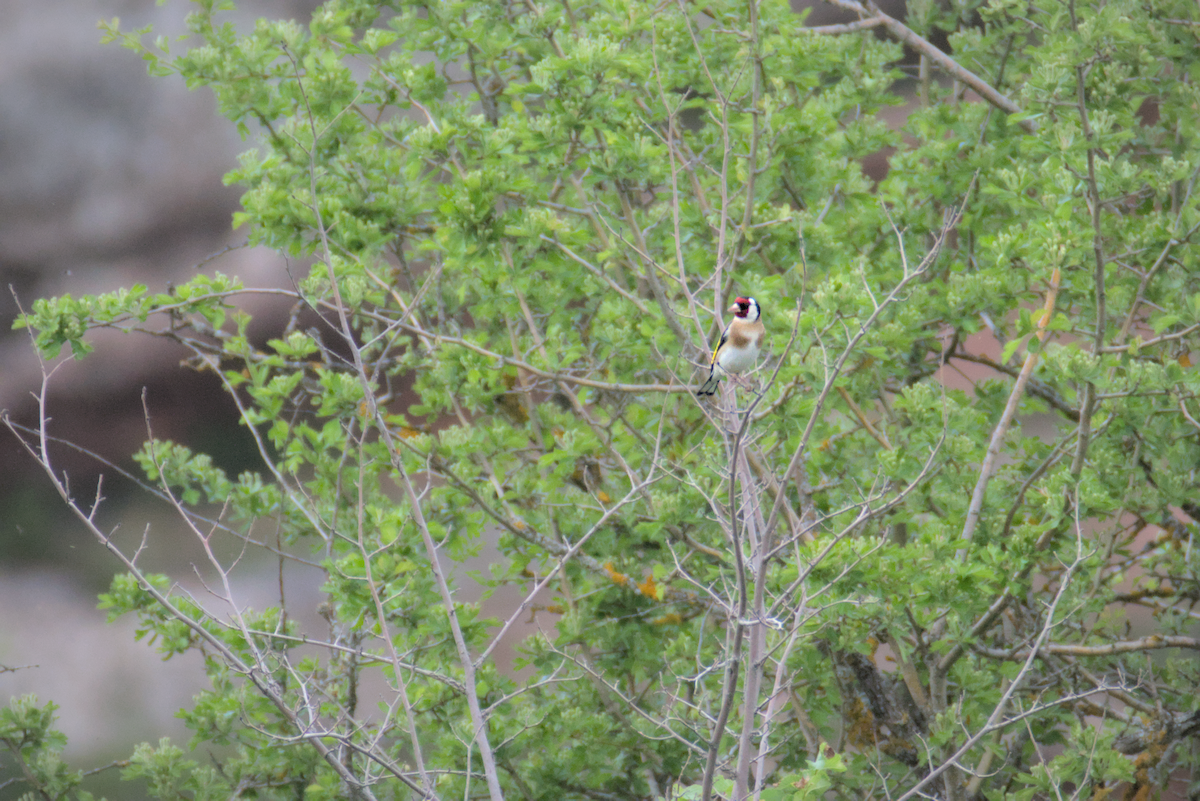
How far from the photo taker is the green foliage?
3.40 meters

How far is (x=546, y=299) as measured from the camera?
13.6 feet

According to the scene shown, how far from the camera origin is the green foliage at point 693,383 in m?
3.40

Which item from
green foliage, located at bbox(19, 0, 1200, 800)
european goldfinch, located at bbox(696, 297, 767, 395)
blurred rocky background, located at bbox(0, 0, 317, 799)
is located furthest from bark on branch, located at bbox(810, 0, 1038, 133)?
blurred rocky background, located at bbox(0, 0, 317, 799)

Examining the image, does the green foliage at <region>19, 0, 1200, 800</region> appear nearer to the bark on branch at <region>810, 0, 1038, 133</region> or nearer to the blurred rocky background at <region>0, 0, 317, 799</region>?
the bark on branch at <region>810, 0, 1038, 133</region>

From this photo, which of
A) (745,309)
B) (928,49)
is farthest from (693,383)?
(928,49)

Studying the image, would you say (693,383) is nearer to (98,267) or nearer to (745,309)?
(745,309)

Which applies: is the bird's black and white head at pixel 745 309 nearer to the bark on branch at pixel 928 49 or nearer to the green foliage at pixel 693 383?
the green foliage at pixel 693 383

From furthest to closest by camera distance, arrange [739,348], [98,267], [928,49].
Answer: [98,267] → [928,49] → [739,348]

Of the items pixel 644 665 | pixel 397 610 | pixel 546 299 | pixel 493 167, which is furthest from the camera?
pixel 644 665

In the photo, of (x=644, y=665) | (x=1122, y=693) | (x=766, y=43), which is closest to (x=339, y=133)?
(x=766, y=43)

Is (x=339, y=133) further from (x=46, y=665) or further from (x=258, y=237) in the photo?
(x=46, y=665)

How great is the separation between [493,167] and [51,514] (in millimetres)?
6834

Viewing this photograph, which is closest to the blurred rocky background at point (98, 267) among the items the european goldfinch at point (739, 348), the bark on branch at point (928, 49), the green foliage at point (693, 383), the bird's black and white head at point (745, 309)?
the green foliage at point (693, 383)

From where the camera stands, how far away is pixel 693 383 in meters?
3.95
